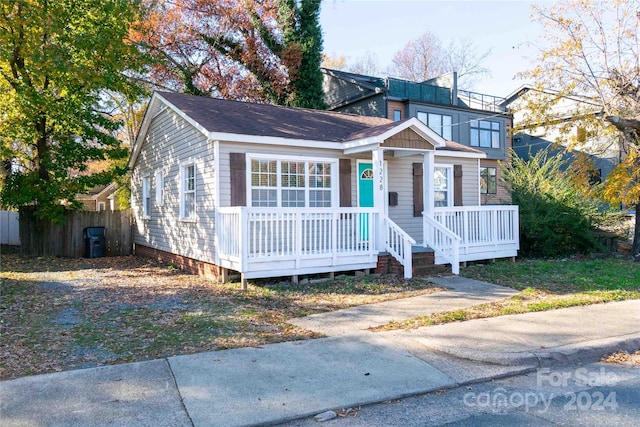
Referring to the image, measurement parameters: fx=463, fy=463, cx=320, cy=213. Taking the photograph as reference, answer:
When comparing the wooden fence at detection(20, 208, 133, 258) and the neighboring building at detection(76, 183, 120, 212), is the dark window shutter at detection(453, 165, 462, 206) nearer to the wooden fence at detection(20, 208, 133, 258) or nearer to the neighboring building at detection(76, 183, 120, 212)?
the wooden fence at detection(20, 208, 133, 258)

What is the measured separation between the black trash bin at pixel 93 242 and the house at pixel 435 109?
15356 mm

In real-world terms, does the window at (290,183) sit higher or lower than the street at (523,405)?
higher

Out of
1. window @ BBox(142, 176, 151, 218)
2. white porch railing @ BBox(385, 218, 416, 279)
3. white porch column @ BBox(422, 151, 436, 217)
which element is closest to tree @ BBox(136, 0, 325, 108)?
window @ BBox(142, 176, 151, 218)

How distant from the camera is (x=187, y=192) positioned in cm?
1185

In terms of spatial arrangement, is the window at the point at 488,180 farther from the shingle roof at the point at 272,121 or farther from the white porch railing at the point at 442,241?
the white porch railing at the point at 442,241

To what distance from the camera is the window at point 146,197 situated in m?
15.4

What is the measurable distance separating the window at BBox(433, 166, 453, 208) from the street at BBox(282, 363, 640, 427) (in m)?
9.17

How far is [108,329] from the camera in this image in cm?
633

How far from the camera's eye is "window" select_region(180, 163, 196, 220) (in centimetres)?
1165

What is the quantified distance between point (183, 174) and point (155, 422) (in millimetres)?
9172

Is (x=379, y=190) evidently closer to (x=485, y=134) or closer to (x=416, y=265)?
(x=416, y=265)

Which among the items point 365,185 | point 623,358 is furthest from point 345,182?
point 623,358

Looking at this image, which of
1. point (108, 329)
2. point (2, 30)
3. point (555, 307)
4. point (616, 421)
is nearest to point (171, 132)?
point (2, 30)

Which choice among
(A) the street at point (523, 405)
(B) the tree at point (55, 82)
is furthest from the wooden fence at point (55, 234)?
(A) the street at point (523, 405)
